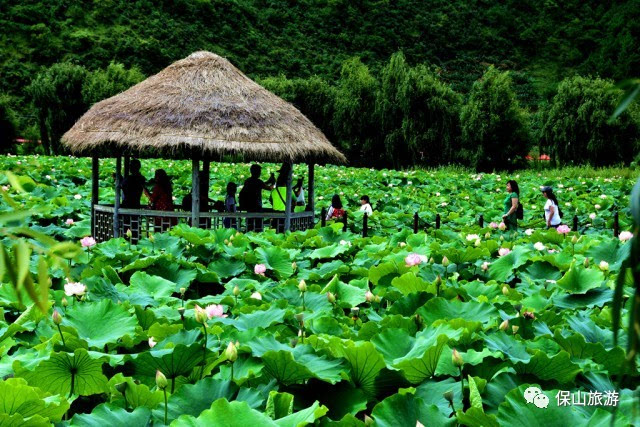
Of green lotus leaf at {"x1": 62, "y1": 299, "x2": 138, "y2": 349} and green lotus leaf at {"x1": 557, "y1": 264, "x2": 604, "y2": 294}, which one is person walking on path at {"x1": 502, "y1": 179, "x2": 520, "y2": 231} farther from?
green lotus leaf at {"x1": 62, "y1": 299, "x2": 138, "y2": 349}

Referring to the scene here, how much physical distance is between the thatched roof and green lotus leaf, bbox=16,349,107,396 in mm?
5621

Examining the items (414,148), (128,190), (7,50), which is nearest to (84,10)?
(7,50)

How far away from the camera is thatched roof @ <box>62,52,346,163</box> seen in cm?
748

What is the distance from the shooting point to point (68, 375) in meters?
1.86

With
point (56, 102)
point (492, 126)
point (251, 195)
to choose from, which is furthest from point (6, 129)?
point (251, 195)

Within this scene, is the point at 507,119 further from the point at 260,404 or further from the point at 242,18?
the point at 242,18

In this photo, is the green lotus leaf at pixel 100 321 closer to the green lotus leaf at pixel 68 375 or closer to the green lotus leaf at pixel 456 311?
the green lotus leaf at pixel 68 375

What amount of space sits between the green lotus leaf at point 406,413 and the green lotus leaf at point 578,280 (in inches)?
64.6

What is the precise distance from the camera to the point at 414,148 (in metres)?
23.2

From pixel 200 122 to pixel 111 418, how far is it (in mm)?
6378

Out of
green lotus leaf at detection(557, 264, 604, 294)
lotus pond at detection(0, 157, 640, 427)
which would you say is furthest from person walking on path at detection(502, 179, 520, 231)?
green lotus leaf at detection(557, 264, 604, 294)

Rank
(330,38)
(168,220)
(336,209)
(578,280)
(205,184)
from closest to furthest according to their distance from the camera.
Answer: (578,280), (168,220), (205,184), (336,209), (330,38)

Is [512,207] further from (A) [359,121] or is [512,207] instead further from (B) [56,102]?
(B) [56,102]

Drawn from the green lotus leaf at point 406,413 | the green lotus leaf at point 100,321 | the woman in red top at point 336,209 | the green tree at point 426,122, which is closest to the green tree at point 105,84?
the green tree at point 426,122
